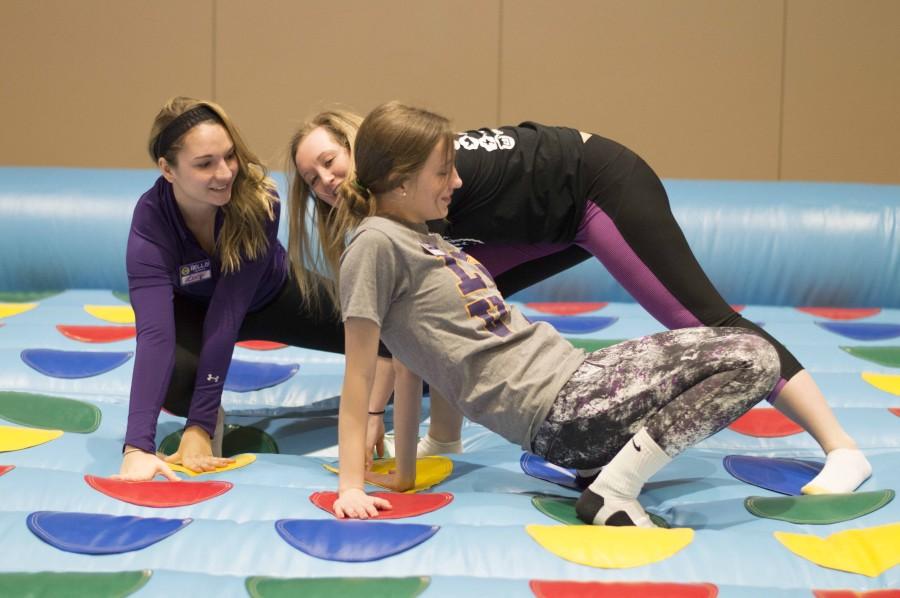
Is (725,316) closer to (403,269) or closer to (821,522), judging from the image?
(821,522)

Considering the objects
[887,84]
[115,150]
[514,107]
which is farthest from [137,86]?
[887,84]

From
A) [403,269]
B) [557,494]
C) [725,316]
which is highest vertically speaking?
[403,269]

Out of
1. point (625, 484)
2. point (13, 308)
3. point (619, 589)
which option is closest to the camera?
point (619, 589)

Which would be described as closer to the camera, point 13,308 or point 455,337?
point 455,337

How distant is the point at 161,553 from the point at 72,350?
1097mm

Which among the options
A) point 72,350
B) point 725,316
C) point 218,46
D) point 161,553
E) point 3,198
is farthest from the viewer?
point 218,46

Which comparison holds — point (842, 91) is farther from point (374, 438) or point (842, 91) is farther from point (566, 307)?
point (374, 438)

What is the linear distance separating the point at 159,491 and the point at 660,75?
3009 mm

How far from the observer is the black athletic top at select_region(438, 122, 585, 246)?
1706 millimetres

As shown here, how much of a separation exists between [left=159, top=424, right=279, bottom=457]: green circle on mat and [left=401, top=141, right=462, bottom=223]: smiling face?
0.65 m

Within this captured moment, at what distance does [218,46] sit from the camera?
154 inches

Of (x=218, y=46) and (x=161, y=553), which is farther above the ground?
(x=218, y=46)

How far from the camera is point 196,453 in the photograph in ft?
5.56

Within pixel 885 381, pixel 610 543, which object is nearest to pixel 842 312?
pixel 885 381
